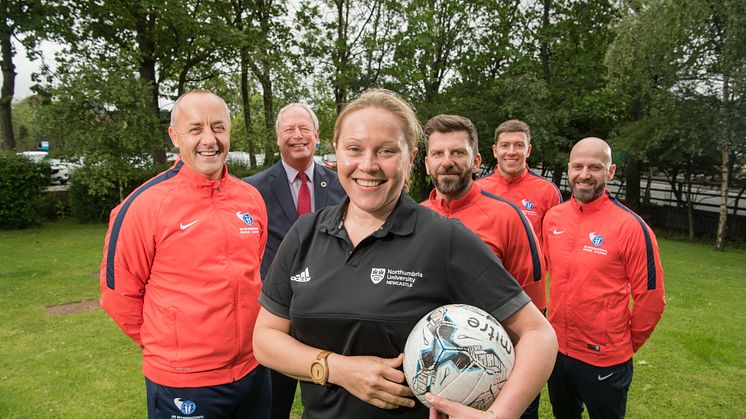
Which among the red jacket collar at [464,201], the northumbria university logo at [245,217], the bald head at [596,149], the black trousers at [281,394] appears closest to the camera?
the northumbria university logo at [245,217]

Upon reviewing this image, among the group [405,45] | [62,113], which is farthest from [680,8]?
[62,113]

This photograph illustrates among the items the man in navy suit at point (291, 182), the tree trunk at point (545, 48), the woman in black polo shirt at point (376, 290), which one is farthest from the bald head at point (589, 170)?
the tree trunk at point (545, 48)

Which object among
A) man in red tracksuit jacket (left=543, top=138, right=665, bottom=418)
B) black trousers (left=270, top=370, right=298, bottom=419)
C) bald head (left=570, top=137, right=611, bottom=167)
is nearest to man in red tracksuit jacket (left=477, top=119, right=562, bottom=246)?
bald head (left=570, top=137, right=611, bottom=167)

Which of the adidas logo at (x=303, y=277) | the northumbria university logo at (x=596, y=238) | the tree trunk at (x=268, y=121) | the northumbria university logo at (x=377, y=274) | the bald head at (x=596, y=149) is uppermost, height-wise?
the tree trunk at (x=268, y=121)

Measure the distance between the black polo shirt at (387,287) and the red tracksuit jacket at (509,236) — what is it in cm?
160

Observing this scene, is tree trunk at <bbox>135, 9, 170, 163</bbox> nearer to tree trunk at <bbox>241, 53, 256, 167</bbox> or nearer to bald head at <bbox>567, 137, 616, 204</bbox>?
tree trunk at <bbox>241, 53, 256, 167</bbox>

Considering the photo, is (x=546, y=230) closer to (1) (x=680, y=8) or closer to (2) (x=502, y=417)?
(2) (x=502, y=417)

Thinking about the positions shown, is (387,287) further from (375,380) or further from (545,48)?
(545,48)

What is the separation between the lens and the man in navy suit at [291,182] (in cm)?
421

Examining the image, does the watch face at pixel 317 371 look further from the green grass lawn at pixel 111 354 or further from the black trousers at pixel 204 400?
the green grass lawn at pixel 111 354

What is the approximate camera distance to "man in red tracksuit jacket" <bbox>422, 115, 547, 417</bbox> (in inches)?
136

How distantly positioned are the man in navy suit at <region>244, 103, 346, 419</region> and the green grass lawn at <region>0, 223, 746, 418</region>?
2.31 metres

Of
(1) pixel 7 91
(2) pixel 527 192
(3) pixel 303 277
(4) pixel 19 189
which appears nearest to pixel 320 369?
(3) pixel 303 277

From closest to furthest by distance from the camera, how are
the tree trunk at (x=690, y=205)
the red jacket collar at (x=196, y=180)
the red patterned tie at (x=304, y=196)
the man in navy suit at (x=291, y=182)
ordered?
the red jacket collar at (x=196, y=180)
the man in navy suit at (x=291, y=182)
the red patterned tie at (x=304, y=196)
the tree trunk at (x=690, y=205)
